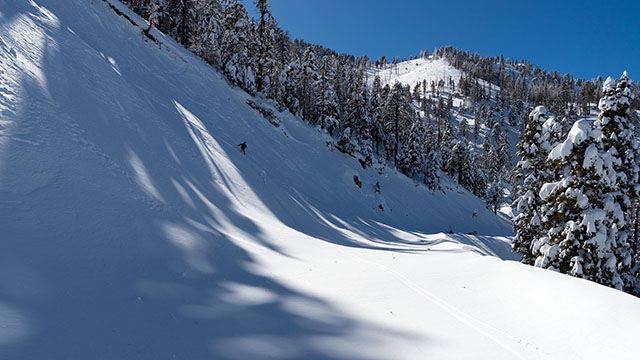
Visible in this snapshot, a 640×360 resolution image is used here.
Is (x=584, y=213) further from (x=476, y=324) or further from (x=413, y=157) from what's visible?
(x=413, y=157)

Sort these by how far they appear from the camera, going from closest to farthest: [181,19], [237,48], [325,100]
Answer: [237,48], [181,19], [325,100]

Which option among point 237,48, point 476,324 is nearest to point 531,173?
point 476,324

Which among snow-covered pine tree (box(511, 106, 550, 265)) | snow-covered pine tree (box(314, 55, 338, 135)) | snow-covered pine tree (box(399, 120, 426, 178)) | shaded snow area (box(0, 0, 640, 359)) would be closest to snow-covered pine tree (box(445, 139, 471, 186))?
snow-covered pine tree (box(399, 120, 426, 178))

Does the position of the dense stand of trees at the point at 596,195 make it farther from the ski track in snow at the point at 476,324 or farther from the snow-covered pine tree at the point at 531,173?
the ski track in snow at the point at 476,324

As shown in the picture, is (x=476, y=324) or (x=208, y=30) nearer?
(x=476, y=324)

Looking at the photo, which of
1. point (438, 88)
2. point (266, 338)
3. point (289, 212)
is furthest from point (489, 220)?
point (438, 88)

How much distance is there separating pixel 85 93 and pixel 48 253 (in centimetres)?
1121

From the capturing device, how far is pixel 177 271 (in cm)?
780

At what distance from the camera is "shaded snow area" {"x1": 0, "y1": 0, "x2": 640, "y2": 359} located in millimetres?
5215

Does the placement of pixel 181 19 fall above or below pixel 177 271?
above

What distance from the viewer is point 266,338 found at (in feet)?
18.1

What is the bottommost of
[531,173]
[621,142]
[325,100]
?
[325,100]

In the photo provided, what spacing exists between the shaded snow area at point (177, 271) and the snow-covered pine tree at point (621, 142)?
29.0 ft

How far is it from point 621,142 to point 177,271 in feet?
63.3
